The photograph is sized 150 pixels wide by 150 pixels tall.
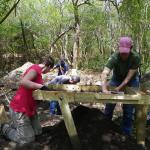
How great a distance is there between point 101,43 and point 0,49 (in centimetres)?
1239

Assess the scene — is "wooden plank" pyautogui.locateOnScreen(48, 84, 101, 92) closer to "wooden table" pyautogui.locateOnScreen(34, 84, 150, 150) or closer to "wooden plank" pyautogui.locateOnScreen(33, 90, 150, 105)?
"wooden table" pyautogui.locateOnScreen(34, 84, 150, 150)

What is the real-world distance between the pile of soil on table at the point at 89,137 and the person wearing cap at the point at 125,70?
1.59ft

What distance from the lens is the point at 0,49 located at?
28203mm

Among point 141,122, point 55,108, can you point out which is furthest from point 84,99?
point 55,108

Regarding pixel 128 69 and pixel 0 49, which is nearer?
pixel 128 69

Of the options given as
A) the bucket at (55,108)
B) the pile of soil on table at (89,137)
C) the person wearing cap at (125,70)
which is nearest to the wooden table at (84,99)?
the pile of soil on table at (89,137)

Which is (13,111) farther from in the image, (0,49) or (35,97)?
(0,49)

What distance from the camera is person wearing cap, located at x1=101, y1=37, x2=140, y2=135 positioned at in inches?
263

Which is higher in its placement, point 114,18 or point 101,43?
point 114,18

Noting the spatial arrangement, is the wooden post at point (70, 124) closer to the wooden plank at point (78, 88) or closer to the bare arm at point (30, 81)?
the bare arm at point (30, 81)

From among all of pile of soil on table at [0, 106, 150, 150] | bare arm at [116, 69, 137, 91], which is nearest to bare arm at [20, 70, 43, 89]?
pile of soil on table at [0, 106, 150, 150]

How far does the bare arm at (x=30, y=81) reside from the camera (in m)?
6.40

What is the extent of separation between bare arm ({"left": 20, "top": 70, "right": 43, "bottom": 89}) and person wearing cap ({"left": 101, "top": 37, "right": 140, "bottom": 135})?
1.19 m

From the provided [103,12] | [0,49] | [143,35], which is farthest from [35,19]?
[143,35]
